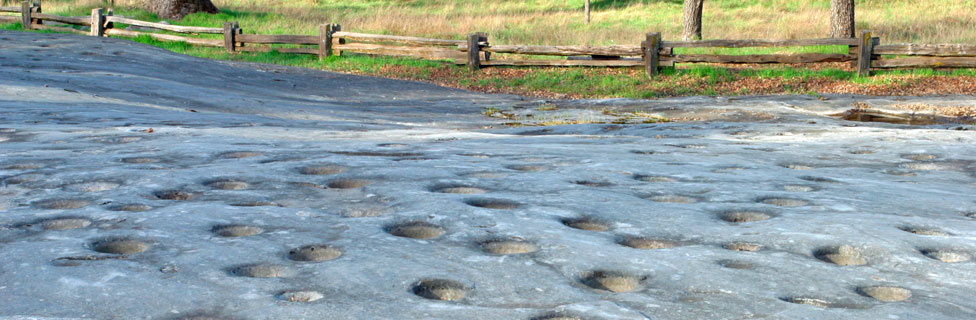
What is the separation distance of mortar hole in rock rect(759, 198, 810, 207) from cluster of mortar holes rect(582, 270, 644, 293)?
5.33 ft

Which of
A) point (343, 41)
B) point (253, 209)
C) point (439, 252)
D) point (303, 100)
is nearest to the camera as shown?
point (439, 252)

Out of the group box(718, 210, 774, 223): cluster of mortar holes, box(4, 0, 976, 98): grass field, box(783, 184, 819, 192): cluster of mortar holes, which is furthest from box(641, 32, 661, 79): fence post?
box(718, 210, 774, 223): cluster of mortar holes

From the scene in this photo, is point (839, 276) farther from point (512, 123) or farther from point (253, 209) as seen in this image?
point (512, 123)

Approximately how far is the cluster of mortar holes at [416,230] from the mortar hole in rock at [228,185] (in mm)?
1236

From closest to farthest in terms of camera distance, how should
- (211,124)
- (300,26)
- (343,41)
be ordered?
(211,124) < (343,41) < (300,26)

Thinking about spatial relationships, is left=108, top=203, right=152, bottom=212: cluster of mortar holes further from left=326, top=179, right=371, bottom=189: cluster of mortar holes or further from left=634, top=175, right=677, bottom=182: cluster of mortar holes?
left=634, top=175, right=677, bottom=182: cluster of mortar holes

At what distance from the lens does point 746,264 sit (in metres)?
3.10

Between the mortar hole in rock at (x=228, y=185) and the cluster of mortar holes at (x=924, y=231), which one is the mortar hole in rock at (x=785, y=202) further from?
the mortar hole in rock at (x=228, y=185)

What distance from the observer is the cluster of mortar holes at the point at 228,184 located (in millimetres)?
4477

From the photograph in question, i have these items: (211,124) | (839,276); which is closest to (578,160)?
(839,276)

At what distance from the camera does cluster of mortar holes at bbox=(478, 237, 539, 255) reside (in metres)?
3.29

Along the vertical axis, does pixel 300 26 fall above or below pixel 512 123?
above

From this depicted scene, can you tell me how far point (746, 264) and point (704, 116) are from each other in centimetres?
909

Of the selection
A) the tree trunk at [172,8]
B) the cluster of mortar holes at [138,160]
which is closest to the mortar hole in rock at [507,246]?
the cluster of mortar holes at [138,160]
